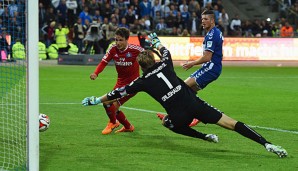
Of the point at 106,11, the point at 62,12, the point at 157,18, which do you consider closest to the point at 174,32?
the point at 157,18

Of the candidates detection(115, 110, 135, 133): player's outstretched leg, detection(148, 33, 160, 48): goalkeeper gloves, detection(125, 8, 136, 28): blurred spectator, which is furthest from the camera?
detection(125, 8, 136, 28): blurred spectator

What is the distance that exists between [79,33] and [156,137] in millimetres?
23504

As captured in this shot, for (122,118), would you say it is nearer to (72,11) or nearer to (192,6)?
(72,11)

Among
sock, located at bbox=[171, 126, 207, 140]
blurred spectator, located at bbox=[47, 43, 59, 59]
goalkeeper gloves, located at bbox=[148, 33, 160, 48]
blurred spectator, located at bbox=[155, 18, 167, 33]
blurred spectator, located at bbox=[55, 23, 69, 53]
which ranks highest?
goalkeeper gloves, located at bbox=[148, 33, 160, 48]

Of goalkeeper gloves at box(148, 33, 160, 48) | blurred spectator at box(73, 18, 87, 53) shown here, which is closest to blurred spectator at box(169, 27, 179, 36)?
blurred spectator at box(73, 18, 87, 53)

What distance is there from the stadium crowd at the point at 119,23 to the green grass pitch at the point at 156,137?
13617 mm

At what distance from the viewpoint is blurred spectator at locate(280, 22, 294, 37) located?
3530cm

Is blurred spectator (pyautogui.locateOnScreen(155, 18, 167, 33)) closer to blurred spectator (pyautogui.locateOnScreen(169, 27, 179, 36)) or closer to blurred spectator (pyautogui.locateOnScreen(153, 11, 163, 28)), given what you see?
blurred spectator (pyautogui.locateOnScreen(153, 11, 163, 28))

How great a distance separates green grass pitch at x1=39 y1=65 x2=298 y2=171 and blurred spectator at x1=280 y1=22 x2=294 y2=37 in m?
15.3

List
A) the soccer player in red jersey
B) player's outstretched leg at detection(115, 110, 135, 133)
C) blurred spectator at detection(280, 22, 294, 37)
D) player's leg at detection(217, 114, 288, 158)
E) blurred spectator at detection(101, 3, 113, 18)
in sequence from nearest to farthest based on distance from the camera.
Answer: player's leg at detection(217, 114, 288, 158) < the soccer player in red jersey < player's outstretched leg at detection(115, 110, 135, 133) < blurred spectator at detection(280, 22, 294, 37) < blurred spectator at detection(101, 3, 113, 18)

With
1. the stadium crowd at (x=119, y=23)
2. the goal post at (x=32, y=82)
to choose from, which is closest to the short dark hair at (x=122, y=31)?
the goal post at (x=32, y=82)

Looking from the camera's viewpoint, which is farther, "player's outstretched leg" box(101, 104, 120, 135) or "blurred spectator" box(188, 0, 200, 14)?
"blurred spectator" box(188, 0, 200, 14)

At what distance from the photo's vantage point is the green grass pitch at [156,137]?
8727mm

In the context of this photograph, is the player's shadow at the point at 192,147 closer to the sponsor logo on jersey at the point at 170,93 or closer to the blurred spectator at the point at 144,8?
the sponsor logo on jersey at the point at 170,93
